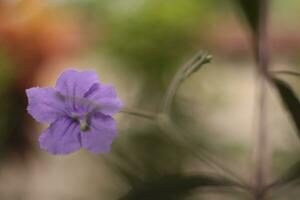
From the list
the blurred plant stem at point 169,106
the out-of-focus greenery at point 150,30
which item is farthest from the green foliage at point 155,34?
the blurred plant stem at point 169,106

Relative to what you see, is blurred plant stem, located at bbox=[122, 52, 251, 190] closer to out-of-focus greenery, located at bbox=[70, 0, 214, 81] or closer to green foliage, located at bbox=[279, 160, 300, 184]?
green foliage, located at bbox=[279, 160, 300, 184]

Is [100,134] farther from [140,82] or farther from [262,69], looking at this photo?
[140,82]

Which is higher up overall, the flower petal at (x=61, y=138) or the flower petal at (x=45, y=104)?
the flower petal at (x=45, y=104)

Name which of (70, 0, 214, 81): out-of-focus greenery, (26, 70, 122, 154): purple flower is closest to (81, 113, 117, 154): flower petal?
(26, 70, 122, 154): purple flower

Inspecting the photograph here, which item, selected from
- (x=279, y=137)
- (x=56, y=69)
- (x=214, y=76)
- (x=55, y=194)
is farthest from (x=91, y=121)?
(x=56, y=69)

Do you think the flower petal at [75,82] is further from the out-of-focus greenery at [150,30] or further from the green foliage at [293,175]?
the out-of-focus greenery at [150,30]

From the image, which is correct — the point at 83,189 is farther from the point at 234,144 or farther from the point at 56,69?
the point at 56,69
